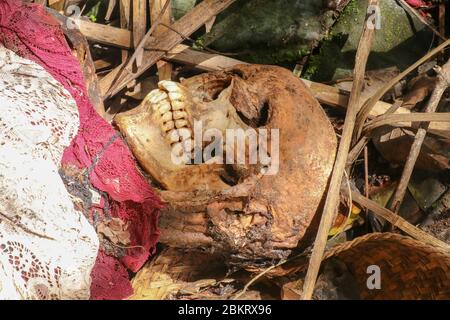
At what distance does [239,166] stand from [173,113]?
0.35 m

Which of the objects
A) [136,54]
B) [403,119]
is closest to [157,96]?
[136,54]

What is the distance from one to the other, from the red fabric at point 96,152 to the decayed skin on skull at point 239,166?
3.0 inches

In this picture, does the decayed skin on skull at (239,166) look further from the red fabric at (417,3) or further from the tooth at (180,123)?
the red fabric at (417,3)

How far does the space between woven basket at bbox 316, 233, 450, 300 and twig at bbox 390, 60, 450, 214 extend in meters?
0.27

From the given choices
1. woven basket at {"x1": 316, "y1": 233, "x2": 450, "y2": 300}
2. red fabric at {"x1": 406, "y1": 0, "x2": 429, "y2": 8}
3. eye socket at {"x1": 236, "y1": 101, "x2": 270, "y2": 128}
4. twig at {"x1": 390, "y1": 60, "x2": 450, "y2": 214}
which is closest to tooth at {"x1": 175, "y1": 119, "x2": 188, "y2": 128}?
eye socket at {"x1": 236, "y1": 101, "x2": 270, "y2": 128}

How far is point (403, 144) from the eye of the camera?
7.80ft

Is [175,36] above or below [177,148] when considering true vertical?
above

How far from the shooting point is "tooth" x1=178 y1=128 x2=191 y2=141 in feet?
6.66

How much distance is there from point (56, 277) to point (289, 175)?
795 mm

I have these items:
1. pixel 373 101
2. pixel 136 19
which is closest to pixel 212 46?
pixel 136 19

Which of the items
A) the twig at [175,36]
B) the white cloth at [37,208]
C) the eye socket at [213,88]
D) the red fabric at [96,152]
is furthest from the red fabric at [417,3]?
the white cloth at [37,208]

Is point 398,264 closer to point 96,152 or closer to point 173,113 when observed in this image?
point 173,113

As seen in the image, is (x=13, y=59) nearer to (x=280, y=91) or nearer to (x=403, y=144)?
(x=280, y=91)

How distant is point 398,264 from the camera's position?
7.00 feet
